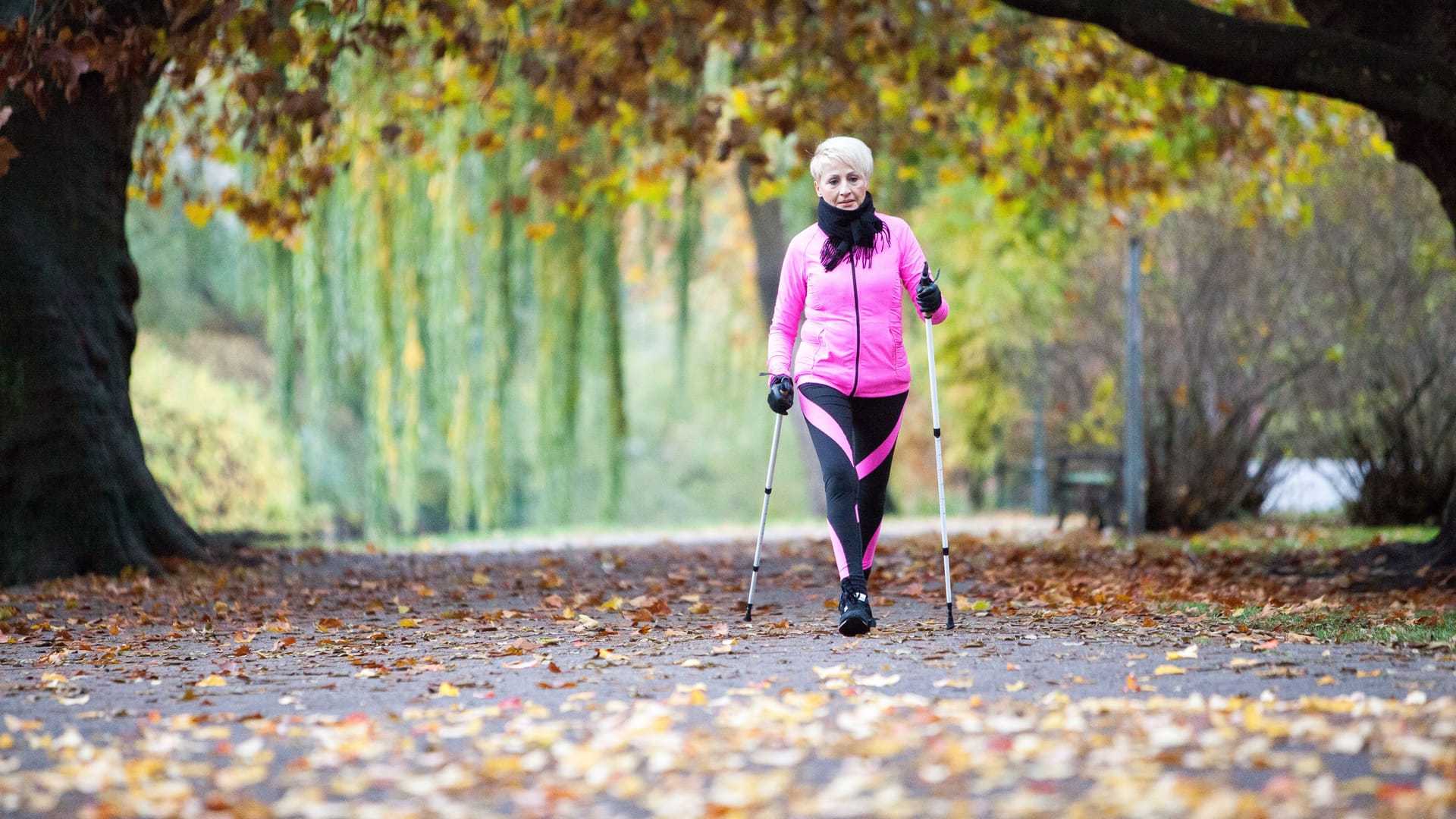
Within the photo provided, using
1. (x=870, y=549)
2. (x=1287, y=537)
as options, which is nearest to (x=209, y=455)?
(x=1287, y=537)

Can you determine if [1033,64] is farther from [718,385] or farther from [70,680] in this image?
[70,680]

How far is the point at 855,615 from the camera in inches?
249

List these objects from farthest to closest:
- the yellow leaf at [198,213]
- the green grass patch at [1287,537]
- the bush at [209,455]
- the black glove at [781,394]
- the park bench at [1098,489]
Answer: the bush at [209,455] < the park bench at [1098,489] < the yellow leaf at [198,213] < the green grass patch at [1287,537] < the black glove at [781,394]

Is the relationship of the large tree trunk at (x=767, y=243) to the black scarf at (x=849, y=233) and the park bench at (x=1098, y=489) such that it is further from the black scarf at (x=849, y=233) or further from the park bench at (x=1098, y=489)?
the black scarf at (x=849, y=233)

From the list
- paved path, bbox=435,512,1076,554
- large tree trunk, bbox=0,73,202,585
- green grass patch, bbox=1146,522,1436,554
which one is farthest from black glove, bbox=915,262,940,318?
paved path, bbox=435,512,1076,554

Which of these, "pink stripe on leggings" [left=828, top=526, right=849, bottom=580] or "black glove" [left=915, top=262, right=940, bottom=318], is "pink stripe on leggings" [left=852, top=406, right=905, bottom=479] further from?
"black glove" [left=915, top=262, right=940, bottom=318]

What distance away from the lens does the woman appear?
20.9ft

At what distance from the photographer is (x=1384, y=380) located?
15.1 m

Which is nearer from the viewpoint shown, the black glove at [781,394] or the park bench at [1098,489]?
the black glove at [781,394]

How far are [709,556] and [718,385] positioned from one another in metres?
10.7

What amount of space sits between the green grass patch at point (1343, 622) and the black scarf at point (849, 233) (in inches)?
88.8

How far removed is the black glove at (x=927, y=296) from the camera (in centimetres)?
634

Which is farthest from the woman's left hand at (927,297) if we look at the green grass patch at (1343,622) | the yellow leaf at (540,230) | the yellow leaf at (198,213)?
the yellow leaf at (540,230)

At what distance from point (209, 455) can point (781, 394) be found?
15.9 m
